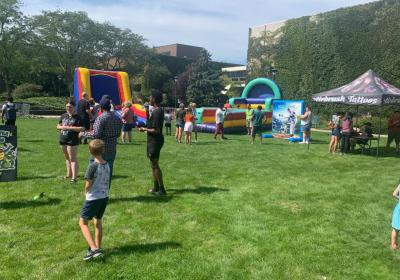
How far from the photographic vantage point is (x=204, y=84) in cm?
4578

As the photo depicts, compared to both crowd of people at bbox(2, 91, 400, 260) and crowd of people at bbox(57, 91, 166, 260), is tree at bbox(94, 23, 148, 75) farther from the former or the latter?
crowd of people at bbox(57, 91, 166, 260)

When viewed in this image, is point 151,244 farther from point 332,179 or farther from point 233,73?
point 233,73

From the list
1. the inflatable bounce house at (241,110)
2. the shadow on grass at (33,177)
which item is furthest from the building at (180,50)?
the shadow on grass at (33,177)

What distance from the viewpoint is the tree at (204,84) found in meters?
45.8

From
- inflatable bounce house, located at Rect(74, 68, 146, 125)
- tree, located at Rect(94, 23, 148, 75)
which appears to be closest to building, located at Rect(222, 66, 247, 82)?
tree, located at Rect(94, 23, 148, 75)

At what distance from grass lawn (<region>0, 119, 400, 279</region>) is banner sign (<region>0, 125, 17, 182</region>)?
416 millimetres

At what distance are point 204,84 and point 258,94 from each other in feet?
51.4

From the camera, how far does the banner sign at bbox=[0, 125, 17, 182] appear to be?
24.2ft

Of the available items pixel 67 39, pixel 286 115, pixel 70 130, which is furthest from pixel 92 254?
pixel 67 39

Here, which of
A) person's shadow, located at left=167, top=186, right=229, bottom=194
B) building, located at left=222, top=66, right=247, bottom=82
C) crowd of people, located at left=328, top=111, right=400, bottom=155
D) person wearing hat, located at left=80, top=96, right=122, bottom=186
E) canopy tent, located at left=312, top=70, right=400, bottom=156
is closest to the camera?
person wearing hat, located at left=80, top=96, right=122, bottom=186

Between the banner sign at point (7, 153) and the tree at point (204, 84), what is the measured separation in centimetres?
3863

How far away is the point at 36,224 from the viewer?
19.8ft

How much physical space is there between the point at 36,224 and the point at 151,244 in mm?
1893

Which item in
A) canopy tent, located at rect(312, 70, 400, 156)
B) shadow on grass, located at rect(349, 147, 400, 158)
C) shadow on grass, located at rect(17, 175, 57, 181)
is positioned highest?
canopy tent, located at rect(312, 70, 400, 156)
